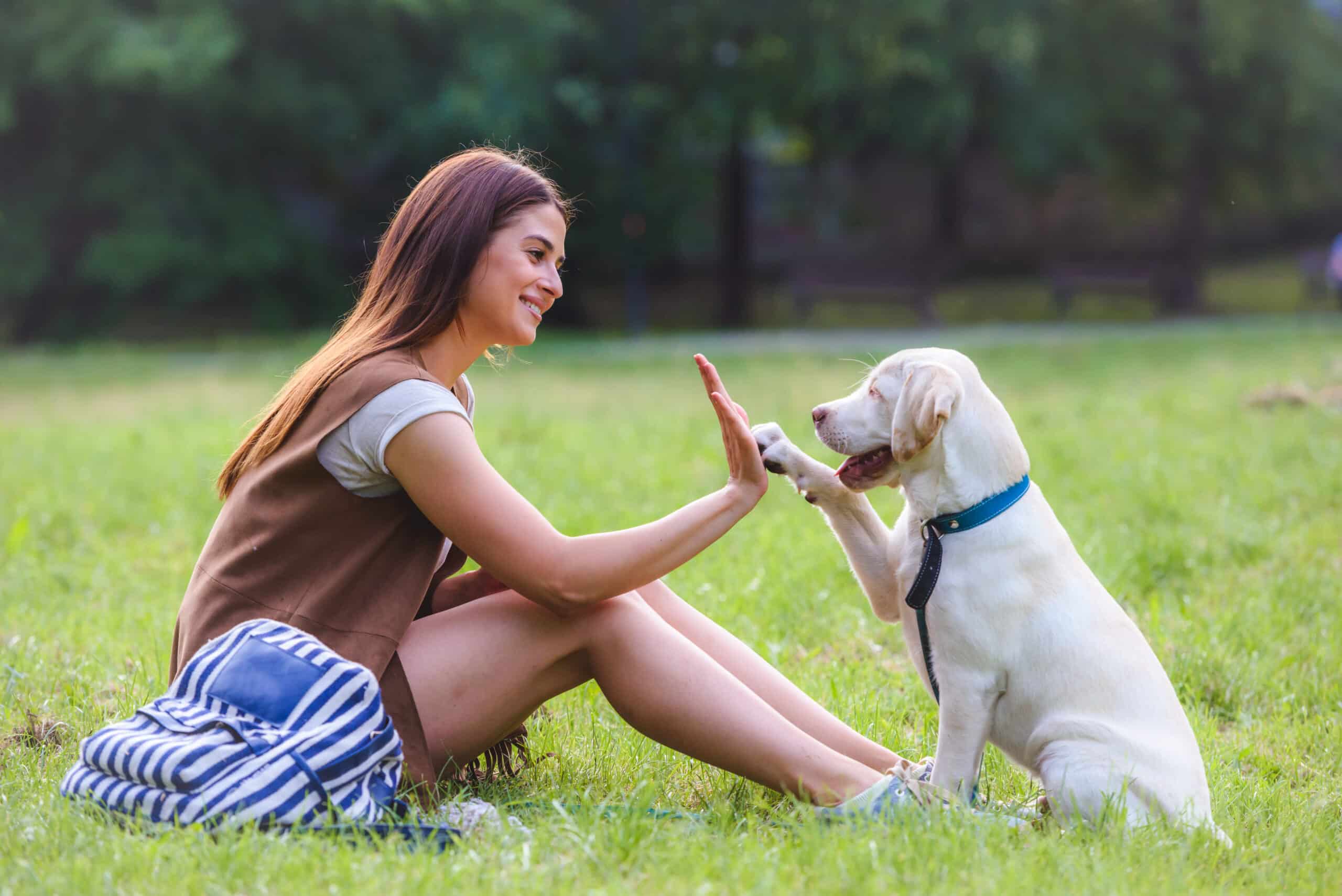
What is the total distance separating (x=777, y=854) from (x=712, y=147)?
68.1ft

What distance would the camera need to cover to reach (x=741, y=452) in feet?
10.2

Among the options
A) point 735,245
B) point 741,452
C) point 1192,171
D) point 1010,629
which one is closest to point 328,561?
point 741,452

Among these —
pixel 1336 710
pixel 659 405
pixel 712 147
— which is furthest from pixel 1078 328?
pixel 1336 710

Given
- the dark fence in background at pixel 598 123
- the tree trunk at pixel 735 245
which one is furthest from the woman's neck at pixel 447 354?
the tree trunk at pixel 735 245

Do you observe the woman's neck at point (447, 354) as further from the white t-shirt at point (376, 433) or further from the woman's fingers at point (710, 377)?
the woman's fingers at point (710, 377)

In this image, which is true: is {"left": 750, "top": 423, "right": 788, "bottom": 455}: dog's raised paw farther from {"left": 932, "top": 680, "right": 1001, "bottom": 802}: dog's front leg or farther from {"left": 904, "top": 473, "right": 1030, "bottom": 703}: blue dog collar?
{"left": 932, "top": 680, "right": 1001, "bottom": 802}: dog's front leg

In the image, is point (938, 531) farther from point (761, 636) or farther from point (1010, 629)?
point (761, 636)

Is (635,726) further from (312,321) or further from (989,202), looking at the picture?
(989,202)

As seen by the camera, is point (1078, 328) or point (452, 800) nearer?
point (452, 800)

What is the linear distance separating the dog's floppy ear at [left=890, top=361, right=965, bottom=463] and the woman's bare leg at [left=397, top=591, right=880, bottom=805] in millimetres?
726

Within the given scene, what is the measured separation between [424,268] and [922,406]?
1.27m

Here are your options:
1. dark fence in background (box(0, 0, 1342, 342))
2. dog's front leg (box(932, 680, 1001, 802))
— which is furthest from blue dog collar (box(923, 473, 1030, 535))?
dark fence in background (box(0, 0, 1342, 342))

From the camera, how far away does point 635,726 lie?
3.10 metres

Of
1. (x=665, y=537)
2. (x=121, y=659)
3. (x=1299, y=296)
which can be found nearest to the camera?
(x=665, y=537)
